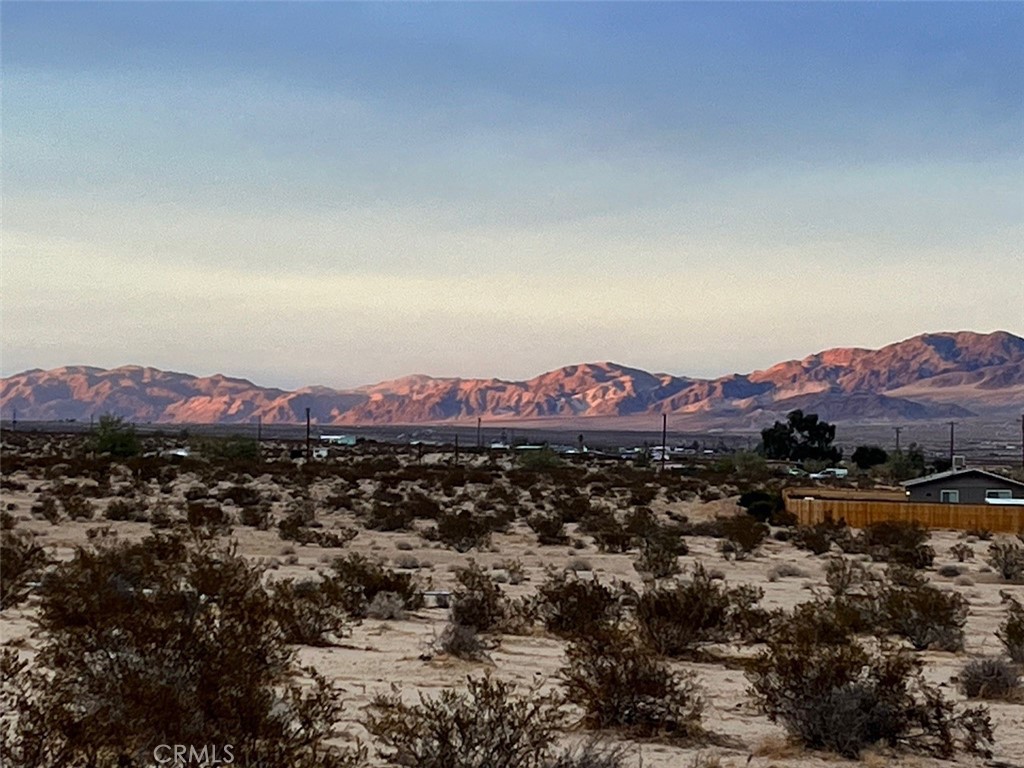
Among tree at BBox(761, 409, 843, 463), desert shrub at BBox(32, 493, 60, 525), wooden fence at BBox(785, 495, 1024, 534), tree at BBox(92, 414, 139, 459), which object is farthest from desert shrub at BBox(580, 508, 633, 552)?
tree at BBox(761, 409, 843, 463)

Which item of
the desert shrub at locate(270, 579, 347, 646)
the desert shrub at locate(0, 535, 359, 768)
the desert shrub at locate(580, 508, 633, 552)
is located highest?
Result: the desert shrub at locate(0, 535, 359, 768)

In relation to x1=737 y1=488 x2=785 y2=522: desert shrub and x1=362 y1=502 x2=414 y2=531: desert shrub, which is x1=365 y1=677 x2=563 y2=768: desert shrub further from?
x1=737 y1=488 x2=785 y2=522: desert shrub

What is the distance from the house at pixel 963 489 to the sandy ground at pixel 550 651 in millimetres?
16568

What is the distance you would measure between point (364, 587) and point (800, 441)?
97.9m

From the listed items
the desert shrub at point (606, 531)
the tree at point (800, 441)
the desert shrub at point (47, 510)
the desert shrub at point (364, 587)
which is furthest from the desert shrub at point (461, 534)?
the tree at point (800, 441)

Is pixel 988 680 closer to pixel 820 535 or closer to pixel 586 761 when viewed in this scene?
pixel 586 761

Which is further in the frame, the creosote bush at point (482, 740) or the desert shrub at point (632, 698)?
the desert shrub at point (632, 698)

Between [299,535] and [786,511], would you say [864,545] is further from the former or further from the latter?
[299,535]

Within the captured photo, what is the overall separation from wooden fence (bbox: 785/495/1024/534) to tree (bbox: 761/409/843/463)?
66035 mm

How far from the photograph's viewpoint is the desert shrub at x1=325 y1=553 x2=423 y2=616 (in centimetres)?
1864

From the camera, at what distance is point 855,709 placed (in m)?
11.1

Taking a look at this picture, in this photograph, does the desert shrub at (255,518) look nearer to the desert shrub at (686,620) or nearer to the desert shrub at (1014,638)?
the desert shrub at (686,620)

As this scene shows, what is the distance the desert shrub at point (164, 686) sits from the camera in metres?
7.27

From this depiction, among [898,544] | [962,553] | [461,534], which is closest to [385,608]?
[461,534]
